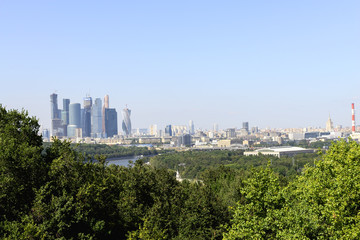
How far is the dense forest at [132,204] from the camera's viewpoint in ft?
42.1

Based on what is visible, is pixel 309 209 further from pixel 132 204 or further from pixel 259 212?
pixel 132 204

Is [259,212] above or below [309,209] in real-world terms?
below

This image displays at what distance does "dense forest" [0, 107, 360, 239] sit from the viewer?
1282cm

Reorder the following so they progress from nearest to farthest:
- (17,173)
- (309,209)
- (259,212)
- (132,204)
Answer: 1. (309,209)
2. (259,212)
3. (17,173)
4. (132,204)

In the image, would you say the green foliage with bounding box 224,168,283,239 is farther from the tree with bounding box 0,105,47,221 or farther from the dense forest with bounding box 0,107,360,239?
the tree with bounding box 0,105,47,221

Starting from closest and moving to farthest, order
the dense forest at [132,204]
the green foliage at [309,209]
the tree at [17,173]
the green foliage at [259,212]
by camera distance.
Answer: the green foliage at [309,209]
the green foliage at [259,212]
the dense forest at [132,204]
the tree at [17,173]

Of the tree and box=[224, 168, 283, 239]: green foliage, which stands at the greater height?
the tree

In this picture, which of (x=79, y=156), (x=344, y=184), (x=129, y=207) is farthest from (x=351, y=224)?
(x=79, y=156)

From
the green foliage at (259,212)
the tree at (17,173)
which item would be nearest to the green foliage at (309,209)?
the green foliage at (259,212)

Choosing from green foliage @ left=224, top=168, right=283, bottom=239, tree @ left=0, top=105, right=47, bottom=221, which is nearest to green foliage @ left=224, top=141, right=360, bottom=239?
green foliage @ left=224, top=168, right=283, bottom=239

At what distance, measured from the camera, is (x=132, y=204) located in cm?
1838

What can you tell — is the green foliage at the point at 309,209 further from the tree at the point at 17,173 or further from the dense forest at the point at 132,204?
the tree at the point at 17,173

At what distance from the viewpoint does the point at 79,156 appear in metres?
17.0

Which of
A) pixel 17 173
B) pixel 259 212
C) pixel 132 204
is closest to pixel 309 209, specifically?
pixel 259 212
